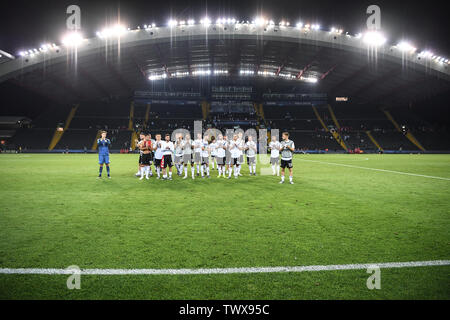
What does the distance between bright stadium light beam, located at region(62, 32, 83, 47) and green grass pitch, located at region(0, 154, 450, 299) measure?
1120 inches

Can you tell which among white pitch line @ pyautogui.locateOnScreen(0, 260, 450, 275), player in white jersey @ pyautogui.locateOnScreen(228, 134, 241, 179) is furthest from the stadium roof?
white pitch line @ pyautogui.locateOnScreen(0, 260, 450, 275)

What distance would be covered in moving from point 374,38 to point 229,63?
23052mm

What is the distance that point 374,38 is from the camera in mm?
30297

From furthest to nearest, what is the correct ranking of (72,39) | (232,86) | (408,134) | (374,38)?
(232,86)
(408,134)
(374,38)
(72,39)

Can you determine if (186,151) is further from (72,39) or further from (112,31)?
(72,39)

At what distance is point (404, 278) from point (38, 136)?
53810mm

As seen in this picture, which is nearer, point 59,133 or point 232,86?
point 59,133

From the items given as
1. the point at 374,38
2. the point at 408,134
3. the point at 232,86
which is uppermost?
the point at 232,86

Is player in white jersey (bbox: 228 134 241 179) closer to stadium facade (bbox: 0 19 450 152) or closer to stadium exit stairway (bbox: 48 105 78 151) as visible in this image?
stadium facade (bbox: 0 19 450 152)

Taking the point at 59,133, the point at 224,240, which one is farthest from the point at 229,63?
the point at 224,240

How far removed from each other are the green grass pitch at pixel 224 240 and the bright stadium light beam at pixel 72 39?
2846 cm

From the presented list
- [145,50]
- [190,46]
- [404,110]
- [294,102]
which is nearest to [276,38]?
[190,46]

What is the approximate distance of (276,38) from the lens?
1228 inches
